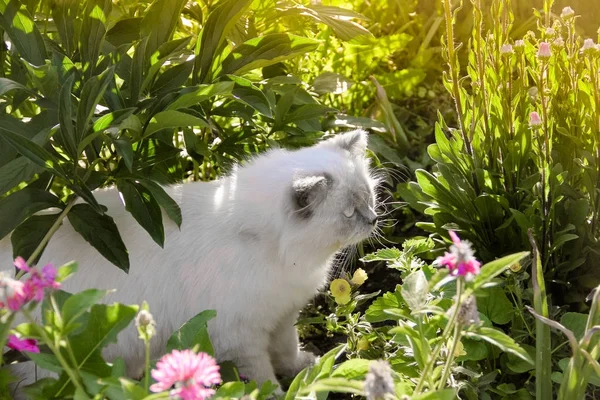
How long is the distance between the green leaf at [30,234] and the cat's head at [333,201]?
580mm

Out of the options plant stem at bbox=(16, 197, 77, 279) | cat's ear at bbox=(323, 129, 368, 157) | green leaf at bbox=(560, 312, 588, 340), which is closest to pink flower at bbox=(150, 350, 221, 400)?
plant stem at bbox=(16, 197, 77, 279)

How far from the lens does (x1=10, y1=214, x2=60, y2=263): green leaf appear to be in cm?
165

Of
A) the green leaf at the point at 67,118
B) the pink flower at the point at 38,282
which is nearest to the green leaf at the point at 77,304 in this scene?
the pink flower at the point at 38,282

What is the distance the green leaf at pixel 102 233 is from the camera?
5.53 feet

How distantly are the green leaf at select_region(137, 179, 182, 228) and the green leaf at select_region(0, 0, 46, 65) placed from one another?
389 millimetres

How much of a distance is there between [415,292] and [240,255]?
0.64 meters

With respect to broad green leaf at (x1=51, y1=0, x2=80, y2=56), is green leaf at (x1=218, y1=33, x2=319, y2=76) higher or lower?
lower

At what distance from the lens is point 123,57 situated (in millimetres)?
1876

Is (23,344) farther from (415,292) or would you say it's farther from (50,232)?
(415,292)

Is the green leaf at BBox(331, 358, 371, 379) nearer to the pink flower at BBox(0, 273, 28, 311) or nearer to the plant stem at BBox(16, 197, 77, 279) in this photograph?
the pink flower at BBox(0, 273, 28, 311)

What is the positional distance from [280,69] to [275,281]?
88cm

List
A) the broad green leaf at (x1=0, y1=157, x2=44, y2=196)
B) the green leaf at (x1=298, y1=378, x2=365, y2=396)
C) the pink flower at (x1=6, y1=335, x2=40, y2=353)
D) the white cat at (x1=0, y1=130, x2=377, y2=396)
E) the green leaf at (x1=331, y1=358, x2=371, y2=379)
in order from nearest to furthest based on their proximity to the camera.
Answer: the green leaf at (x1=298, y1=378, x2=365, y2=396), the pink flower at (x1=6, y1=335, x2=40, y2=353), the green leaf at (x1=331, y1=358, x2=371, y2=379), the broad green leaf at (x1=0, y1=157, x2=44, y2=196), the white cat at (x1=0, y1=130, x2=377, y2=396)

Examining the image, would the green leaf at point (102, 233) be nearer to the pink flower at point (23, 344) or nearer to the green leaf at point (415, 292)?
the pink flower at point (23, 344)

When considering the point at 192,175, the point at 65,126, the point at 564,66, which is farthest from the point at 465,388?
the point at 192,175
